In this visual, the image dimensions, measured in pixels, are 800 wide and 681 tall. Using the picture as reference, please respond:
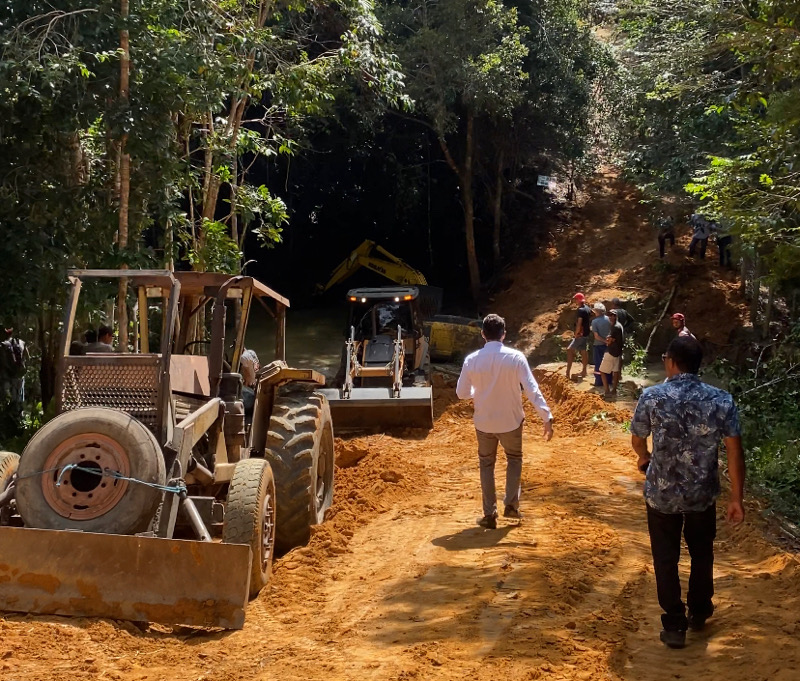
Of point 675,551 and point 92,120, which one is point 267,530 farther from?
point 92,120

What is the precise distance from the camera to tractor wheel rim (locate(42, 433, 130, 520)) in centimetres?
559

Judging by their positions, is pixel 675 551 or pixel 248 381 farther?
pixel 248 381

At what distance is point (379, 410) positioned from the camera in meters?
13.5

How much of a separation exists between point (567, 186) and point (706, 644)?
2620cm

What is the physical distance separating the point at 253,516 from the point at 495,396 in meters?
2.43

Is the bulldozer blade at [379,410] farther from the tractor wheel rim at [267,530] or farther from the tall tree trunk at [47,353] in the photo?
the tractor wheel rim at [267,530]

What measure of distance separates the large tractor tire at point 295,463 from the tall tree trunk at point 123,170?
7.83 ft

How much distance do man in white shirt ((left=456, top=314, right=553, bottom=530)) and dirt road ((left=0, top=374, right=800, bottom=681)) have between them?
531 millimetres

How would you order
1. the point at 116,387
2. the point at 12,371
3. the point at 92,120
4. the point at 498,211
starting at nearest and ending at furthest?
the point at 116,387 → the point at 92,120 → the point at 12,371 → the point at 498,211

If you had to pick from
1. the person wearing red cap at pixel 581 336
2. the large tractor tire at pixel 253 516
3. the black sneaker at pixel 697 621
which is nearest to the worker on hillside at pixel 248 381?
the large tractor tire at pixel 253 516

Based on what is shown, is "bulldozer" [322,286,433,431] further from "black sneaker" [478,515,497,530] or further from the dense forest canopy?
"black sneaker" [478,515,497,530]

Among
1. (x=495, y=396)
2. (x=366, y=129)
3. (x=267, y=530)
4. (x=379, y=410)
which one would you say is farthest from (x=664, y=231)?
(x=267, y=530)

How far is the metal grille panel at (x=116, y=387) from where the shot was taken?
6.07 meters

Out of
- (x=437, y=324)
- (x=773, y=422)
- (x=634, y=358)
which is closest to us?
(x=773, y=422)
